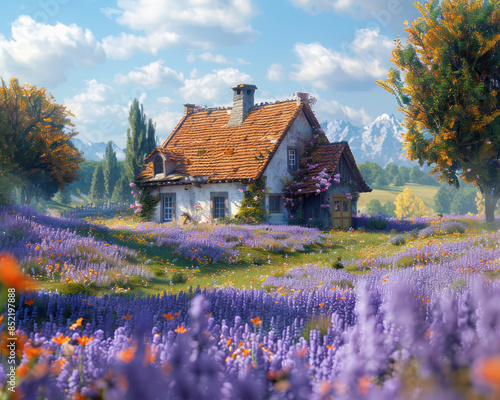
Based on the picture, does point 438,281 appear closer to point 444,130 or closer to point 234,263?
point 234,263

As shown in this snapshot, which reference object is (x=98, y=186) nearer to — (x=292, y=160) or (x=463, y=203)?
(x=292, y=160)

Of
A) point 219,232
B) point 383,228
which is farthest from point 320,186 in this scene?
point 219,232

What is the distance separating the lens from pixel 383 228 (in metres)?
26.2

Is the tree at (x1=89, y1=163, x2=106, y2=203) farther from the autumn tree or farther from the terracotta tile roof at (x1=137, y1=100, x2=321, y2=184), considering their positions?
the terracotta tile roof at (x1=137, y1=100, x2=321, y2=184)

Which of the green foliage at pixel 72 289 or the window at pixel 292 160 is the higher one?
the window at pixel 292 160

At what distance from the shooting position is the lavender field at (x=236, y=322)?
1.86 metres

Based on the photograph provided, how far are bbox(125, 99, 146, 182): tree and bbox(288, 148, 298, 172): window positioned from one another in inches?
972

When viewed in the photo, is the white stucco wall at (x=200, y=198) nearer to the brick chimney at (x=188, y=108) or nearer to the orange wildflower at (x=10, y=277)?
the brick chimney at (x=188, y=108)

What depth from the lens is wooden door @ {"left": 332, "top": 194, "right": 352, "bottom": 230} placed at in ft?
84.1

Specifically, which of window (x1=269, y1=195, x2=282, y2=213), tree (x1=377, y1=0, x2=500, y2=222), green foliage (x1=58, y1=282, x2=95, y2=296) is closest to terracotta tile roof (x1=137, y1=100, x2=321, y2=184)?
window (x1=269, y1=195, x2=282, y2=213)

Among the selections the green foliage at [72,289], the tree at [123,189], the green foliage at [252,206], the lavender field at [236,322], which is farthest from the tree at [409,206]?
the green foliage at [72,289]

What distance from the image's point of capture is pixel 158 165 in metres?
28.0

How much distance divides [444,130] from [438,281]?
1545 centimetres

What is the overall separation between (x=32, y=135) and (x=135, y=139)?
22878mm
